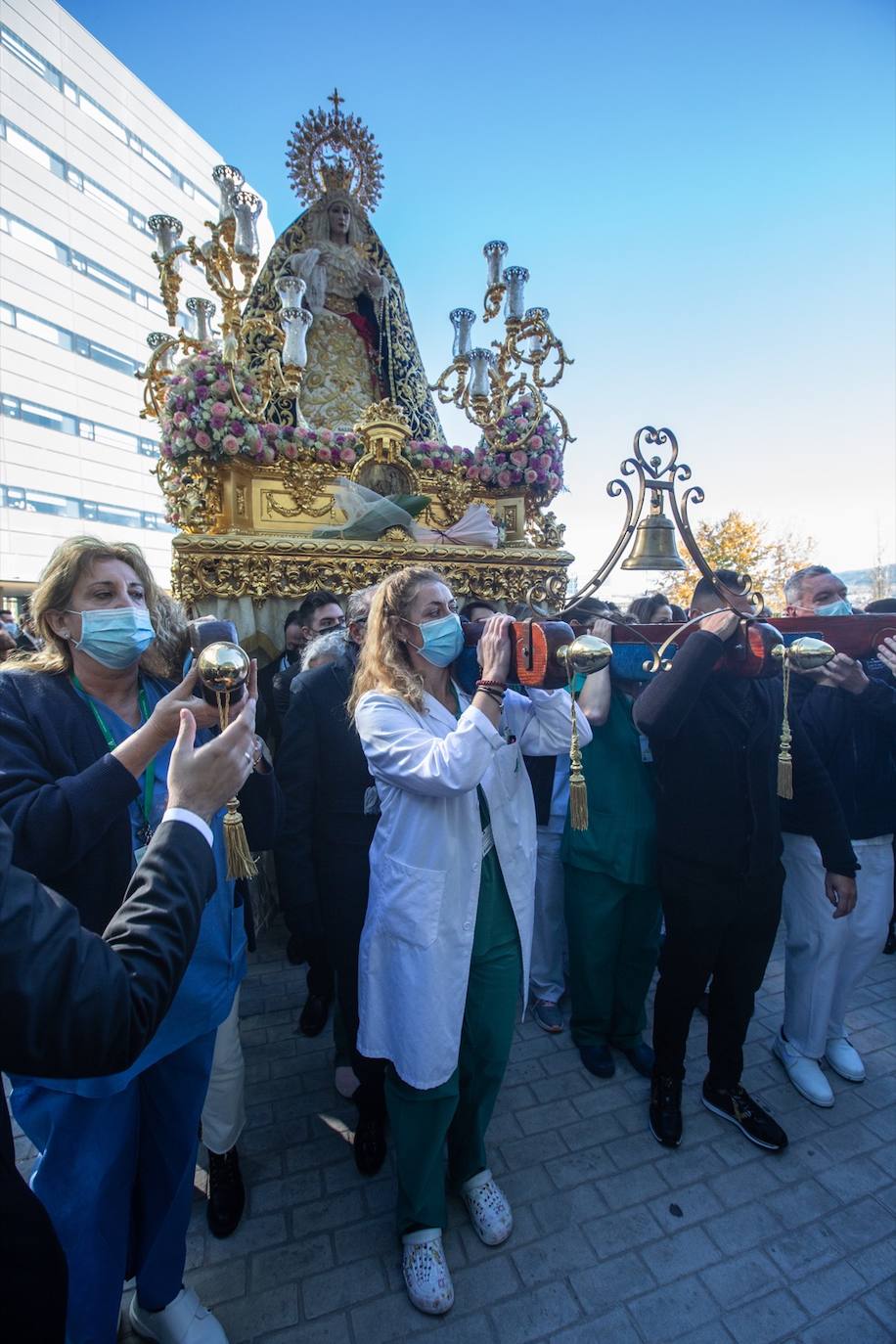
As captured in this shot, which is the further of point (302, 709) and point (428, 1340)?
point (302, 709)

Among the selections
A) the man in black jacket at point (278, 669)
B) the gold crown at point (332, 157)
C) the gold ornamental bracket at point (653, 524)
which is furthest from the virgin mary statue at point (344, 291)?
the gold ornamental bracket at point (653, 524)

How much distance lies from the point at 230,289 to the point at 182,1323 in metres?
6.00

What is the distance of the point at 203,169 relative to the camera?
33625mm

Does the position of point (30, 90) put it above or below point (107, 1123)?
above

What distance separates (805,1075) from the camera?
9.36 feet

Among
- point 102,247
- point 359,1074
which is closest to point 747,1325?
point 359,1074

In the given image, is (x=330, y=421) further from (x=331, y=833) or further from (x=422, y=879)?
(x=422, y=879)

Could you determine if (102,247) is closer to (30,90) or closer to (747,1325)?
(30,90)

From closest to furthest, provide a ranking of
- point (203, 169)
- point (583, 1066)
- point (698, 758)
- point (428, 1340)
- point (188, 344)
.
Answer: point (428, 1340)
point (698, 758)
point (583, 1066)
point (188, 344)
point (203, 169)

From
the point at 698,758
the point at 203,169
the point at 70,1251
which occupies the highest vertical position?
the point at 203,169

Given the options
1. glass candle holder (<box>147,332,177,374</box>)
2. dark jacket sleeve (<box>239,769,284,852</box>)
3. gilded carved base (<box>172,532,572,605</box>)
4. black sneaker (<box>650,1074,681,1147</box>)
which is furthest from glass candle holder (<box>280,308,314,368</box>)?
black sneaker (<box>650,1074,681,1147</box>)

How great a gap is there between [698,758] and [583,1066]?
1.74 metres

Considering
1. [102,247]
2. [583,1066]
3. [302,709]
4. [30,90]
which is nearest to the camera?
[302,709]

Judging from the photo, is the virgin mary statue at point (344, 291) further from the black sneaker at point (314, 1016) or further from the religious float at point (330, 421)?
the black sneaker at point (314, 1016)
